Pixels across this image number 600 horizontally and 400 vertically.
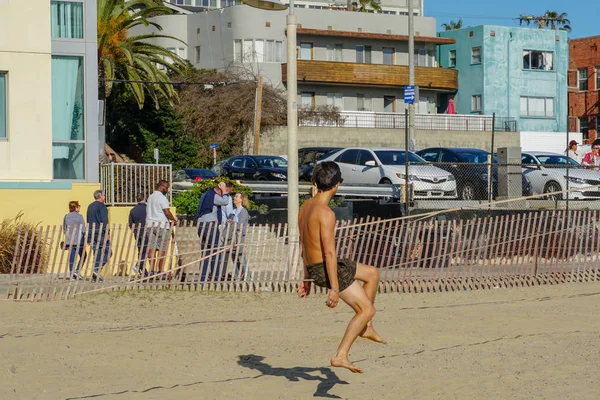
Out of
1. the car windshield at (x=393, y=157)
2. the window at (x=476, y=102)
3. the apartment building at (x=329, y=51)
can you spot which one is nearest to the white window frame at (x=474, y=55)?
the apartment building at (x=329, y=51)

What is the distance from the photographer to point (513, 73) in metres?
59.6

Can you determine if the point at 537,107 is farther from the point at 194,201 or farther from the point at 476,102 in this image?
the point at 194,201

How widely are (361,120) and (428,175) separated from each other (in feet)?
87.7

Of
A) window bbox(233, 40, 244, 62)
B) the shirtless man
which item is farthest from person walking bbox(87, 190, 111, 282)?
window bbox(233, 40, 244, 62)

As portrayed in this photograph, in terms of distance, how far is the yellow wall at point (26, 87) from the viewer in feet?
67.1

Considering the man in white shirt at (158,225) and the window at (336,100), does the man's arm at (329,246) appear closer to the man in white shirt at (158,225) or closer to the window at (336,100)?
the man in white shirt at (158,225)

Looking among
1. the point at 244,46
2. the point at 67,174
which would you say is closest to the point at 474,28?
the point at 244,46

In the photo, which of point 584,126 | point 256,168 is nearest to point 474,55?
point 584,126

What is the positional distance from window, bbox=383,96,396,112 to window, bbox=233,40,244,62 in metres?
8.42

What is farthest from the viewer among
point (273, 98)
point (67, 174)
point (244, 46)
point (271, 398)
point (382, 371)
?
point (244, 46)

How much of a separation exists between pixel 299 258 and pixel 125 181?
582 centimetres

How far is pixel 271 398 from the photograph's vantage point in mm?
9297

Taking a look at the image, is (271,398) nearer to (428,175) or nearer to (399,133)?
(428,175)

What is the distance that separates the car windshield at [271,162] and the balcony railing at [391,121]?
616 inches
